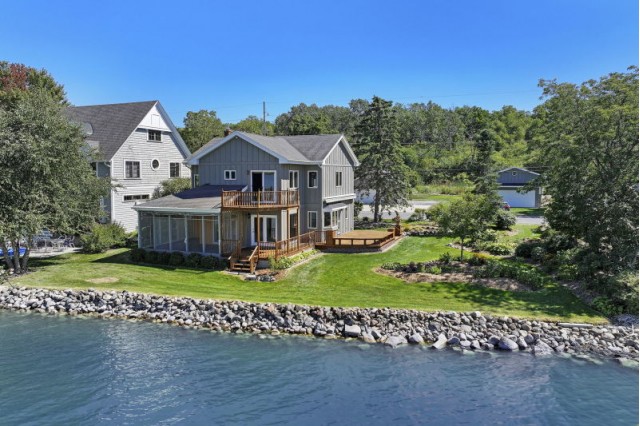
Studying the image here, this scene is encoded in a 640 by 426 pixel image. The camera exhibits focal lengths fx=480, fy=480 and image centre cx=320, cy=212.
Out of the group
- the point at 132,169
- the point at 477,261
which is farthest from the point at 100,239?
the point at 477,261

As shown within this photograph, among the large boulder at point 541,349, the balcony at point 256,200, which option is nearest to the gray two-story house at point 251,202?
the balcony at point 256,200

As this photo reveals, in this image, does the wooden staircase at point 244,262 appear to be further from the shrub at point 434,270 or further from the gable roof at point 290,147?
the shrub at point 434,270

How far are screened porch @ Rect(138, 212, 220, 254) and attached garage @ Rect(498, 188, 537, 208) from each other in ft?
110

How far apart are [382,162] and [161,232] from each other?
17774 mm

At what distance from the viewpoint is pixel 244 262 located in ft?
77.5

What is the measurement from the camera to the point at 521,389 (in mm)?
13148

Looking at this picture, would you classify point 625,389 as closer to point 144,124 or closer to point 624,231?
point 624,231

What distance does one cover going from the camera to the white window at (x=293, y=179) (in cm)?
2741

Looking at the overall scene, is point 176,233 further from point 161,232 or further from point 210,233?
point 210,233

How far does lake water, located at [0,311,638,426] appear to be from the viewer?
466 inches

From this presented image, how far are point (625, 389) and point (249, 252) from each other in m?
17.2

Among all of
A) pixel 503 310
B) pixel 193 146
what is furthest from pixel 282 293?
pixel 193 146

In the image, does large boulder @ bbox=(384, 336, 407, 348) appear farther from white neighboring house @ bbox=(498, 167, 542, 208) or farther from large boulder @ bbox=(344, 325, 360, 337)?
white neighboring house @ bbox=(498, 167, 542, 208)

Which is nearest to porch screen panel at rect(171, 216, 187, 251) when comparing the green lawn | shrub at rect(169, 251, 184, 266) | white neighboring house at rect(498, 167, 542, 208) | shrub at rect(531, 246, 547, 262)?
shrub at rect(169, 251, 184, 266)
